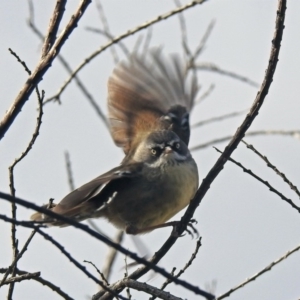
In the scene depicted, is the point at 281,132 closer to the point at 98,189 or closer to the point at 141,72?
the point at 141,72

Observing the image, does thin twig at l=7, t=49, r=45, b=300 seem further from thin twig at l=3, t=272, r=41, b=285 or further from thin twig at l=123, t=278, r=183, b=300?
thin twig at l=123, t=278, r=183, b=300

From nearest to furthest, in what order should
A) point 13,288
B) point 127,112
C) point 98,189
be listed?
point 13,288 < point 98,189 < point 127,112

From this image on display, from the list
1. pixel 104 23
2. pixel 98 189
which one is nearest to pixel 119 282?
pixel 98 189

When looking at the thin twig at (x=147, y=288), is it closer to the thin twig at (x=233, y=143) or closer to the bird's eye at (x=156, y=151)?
the thin twig at (x=233, y=143)

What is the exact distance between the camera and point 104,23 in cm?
739

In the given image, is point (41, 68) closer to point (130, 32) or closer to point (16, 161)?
point (16, 161)

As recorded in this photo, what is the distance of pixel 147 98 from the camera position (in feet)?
17.3

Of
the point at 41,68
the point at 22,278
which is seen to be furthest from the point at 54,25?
the point at 22,278

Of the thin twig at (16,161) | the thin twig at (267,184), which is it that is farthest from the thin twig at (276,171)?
→ the thin twig at (16,161)

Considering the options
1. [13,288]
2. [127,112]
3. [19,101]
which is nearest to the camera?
[19,101]

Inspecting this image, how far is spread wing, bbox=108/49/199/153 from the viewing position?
511cm

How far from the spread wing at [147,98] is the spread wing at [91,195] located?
0.47 meters

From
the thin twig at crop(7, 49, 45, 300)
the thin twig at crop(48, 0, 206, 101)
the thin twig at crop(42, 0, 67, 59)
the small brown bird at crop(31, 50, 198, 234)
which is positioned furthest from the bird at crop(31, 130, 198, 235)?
the thin twig at crop(42, 0, 67, 59)

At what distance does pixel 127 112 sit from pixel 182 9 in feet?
5.51
